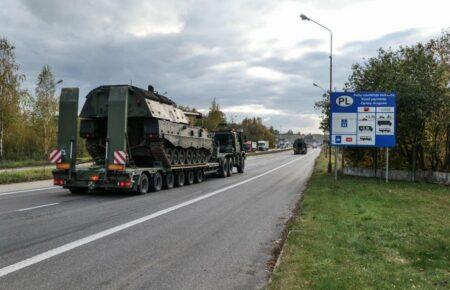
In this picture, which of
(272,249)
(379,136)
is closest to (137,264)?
(272,249)

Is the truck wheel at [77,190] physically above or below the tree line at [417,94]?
below

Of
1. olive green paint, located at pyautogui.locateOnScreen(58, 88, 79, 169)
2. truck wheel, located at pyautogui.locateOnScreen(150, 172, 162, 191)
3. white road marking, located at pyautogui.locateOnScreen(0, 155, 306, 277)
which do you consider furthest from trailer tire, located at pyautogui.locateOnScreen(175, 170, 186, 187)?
white road marking, located at pyautogui.locateOnScreen(0, 155, 306, 277)

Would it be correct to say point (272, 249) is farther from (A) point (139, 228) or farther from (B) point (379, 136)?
(B) point (379, 136)

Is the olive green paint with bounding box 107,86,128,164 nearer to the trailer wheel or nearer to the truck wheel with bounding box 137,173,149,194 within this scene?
the truck wheel with bounding box 137,173,149,194

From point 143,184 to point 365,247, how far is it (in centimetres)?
1093

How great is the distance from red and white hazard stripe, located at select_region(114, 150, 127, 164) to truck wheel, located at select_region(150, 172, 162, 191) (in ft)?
6.30

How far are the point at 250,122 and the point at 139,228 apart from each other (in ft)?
463

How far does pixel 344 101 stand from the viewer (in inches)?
956

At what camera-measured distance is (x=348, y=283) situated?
18.7 ft

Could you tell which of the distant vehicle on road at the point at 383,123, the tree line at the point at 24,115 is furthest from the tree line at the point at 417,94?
the tree line at the point at 24,115

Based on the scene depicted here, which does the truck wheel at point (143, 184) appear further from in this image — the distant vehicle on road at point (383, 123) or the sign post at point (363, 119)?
the distant vehicle on road at point (383, 123)

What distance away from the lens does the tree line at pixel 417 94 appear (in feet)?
80.2

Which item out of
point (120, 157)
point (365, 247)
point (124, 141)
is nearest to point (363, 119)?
point (124, 141)

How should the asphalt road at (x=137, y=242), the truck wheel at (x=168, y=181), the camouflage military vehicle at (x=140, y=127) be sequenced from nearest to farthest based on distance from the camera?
the asphalt road at (x=137, y=242) < the camouflage military vehicle at (x=140, y=127) < the truck wheel at (x=168, y=181)
